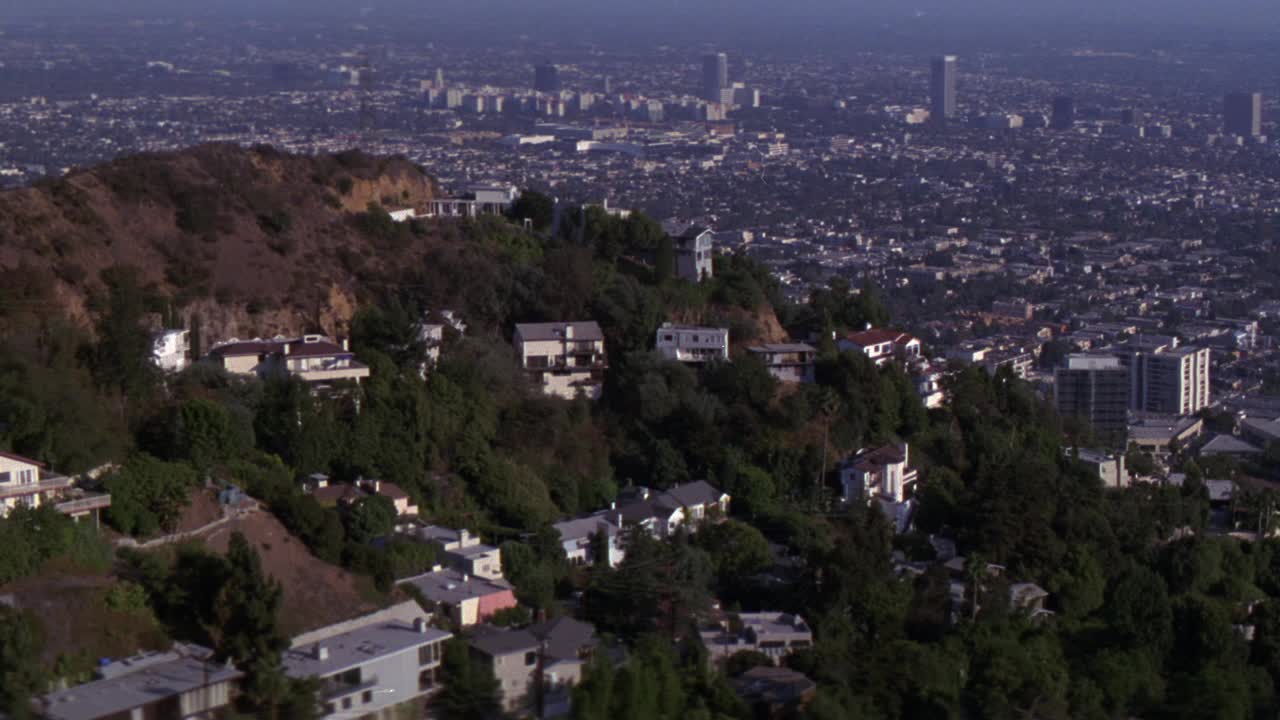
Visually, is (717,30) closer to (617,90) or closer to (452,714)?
(617,90)

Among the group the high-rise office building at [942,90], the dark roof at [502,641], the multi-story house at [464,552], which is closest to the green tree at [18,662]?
the dark roof at [502,641]

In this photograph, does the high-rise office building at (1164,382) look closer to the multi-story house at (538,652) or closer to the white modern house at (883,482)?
the white modern house at (883,482)

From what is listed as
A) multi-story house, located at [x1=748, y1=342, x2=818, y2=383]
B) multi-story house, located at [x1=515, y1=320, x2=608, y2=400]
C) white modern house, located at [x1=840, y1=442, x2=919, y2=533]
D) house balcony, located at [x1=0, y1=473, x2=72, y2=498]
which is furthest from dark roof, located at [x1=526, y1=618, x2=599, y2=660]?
multi-story house, located at [x1=748, y1=342, x2=818, y2=383]

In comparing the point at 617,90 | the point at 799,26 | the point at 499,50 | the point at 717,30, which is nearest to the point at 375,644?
the point at 617,90

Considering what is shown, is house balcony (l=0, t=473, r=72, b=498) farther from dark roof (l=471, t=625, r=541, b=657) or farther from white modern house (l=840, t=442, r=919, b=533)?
white modern house (l=840, t=442, r=919, b=533)

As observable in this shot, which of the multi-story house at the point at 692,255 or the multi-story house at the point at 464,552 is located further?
the multi-story house at the point at 692,255

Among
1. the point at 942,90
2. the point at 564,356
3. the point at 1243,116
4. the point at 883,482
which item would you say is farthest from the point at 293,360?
the point at 942,90

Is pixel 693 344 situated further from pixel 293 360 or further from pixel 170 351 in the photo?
pixel 170 351
